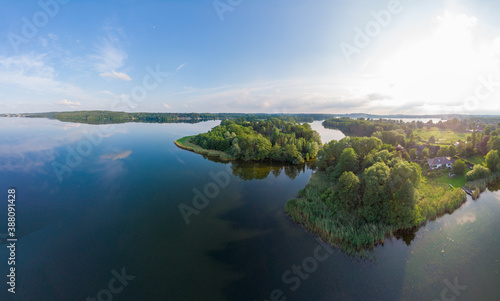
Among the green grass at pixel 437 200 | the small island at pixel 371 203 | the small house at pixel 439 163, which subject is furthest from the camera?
the small house at pixel 439 163

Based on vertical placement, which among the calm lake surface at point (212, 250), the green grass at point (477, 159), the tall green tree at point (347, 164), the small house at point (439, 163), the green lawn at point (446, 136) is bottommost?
the calm lake surface at point (212, 250)

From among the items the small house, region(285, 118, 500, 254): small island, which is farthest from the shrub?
the small house

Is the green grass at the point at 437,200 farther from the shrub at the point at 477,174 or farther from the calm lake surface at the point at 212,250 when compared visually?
the shrub at the point at 477,174

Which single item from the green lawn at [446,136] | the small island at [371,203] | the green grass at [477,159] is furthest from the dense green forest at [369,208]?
the green lawn at [446,136]

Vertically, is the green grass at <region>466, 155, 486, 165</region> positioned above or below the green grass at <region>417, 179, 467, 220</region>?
above

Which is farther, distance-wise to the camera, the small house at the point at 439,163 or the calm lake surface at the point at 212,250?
the small house at the point at 439,163

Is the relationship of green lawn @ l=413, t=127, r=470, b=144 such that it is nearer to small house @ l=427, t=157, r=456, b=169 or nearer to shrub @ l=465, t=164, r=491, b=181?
small house @ l=427, t=157, r=456, b=169

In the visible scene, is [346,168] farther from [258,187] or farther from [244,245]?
[244,245]
